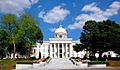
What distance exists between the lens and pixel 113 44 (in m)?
77.6

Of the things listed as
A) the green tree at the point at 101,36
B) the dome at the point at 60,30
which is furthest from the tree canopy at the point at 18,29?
the dome at the point at 60,30

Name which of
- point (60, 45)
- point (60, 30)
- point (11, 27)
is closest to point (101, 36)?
point (11, 27)

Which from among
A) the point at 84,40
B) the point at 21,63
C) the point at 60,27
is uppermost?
the point at 60,27

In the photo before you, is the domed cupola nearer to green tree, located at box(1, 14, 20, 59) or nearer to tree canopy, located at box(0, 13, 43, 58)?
tree canopy, located at box(0, 13, 43, 58)

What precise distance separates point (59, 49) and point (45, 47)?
39.4 ft

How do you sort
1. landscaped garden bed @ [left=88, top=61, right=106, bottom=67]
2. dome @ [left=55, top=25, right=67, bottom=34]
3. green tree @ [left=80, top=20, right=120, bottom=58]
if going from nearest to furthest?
1. landscaped garden bed @ [left=88, top=61, right=106, bottom=67]
2. green tree @ [left=80, top=20, right=120, bottom=58]
3. dome @ [left=55, top=25, right=67, bottom=34]

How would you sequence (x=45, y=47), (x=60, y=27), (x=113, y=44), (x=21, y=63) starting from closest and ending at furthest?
(x=21, y=63), (x=113, y=44), (x=60, y=27), (x=45, y=47)

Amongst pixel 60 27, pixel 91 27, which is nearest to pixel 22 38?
pixel 91 27

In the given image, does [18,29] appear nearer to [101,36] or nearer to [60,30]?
[101,36]

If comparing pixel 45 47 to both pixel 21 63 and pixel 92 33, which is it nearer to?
pixel 92 33

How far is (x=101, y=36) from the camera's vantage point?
7650 centimetres

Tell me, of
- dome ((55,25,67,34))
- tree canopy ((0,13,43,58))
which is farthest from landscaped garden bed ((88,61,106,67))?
dome ((55,25,67,34))

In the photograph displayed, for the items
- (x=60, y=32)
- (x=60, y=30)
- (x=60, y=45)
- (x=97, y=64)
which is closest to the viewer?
(x=97, y=64)

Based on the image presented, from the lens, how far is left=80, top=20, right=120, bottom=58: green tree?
253 feet
